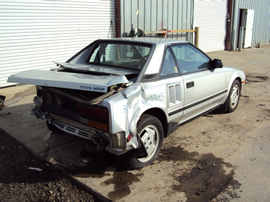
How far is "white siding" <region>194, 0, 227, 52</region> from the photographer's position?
583 inches

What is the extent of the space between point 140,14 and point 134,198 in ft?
30.5

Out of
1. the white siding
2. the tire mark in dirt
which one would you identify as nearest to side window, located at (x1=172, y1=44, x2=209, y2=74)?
the tire mark in dirt

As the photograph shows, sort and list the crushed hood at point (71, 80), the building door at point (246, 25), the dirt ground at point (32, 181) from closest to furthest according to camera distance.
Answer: the crushed hood at point (71, 80), the dirt ground at point (32, 181), the building door at point (246, 25)

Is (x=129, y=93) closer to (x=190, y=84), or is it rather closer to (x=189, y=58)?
(x=190, y=84)

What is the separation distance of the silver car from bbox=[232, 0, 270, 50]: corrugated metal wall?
1471cm

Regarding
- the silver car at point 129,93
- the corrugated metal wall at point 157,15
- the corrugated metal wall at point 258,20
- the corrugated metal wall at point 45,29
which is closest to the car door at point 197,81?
the silver car at point 129,93

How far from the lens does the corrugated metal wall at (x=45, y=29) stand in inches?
301

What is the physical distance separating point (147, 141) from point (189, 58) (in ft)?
5.84

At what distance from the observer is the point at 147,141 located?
3.44 metres

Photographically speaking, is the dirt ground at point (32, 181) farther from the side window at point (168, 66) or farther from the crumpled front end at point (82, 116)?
the side window at point (168, 66)

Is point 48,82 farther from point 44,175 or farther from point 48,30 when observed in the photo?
point 48,30

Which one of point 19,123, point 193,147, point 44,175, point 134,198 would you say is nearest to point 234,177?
point 193,147

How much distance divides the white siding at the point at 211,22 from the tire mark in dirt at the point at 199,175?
478 inches

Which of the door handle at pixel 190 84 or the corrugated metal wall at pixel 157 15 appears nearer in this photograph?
the door handle at pixel 190 84
